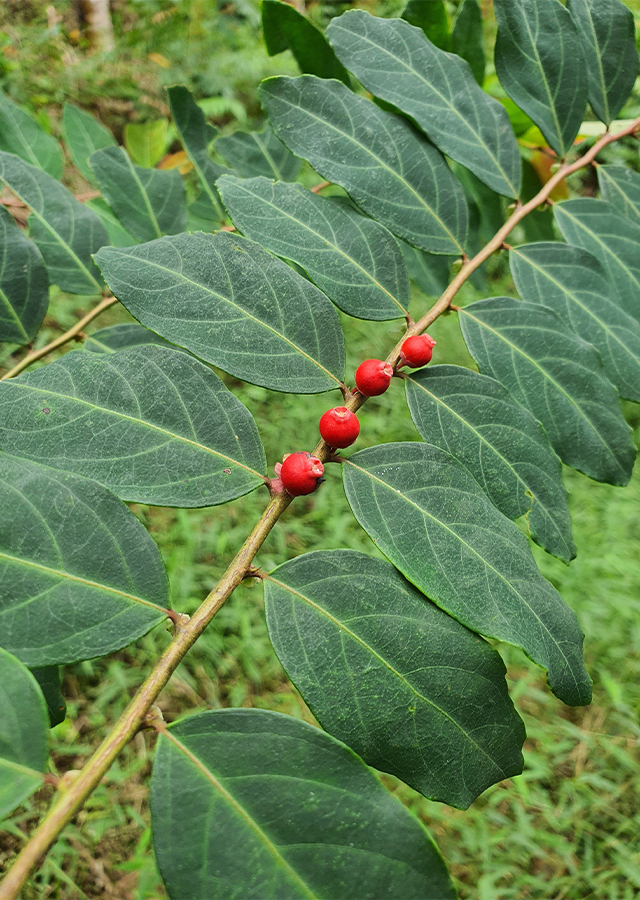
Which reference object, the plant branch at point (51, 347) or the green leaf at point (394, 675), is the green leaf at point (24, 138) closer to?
the plant branch at point (51, 347)

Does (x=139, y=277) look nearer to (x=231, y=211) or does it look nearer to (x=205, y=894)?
(x=231, y=211)

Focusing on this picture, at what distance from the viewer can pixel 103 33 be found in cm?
386

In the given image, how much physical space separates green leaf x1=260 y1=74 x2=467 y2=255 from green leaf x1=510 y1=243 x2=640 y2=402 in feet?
0.34

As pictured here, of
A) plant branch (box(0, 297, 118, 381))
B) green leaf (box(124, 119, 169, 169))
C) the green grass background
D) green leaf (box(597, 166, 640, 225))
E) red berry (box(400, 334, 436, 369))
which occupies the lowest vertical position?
the green grass background

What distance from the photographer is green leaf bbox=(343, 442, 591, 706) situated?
0.50 meters

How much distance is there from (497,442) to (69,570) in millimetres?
422

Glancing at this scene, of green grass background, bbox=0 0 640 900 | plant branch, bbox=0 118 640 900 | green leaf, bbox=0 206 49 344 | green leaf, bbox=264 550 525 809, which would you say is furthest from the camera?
green grass background, bbox=0 0 640 900

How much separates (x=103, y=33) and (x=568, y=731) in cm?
460

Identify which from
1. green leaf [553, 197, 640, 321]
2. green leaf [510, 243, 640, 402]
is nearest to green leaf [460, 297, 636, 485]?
green leaf [510, 243, 640, 402]

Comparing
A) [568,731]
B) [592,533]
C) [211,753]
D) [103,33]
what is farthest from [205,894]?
[103,33]

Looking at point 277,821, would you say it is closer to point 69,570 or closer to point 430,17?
point 69,570

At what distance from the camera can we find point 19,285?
730 millimetres

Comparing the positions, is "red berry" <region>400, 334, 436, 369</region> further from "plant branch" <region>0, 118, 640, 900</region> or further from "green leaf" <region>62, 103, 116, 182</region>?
"green leaf" <region>62, 103, 116, 182</region>

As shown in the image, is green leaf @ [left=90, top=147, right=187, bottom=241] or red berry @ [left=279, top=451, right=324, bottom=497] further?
green leaf @ [left=90, top=147, right=187, bottom=241]
